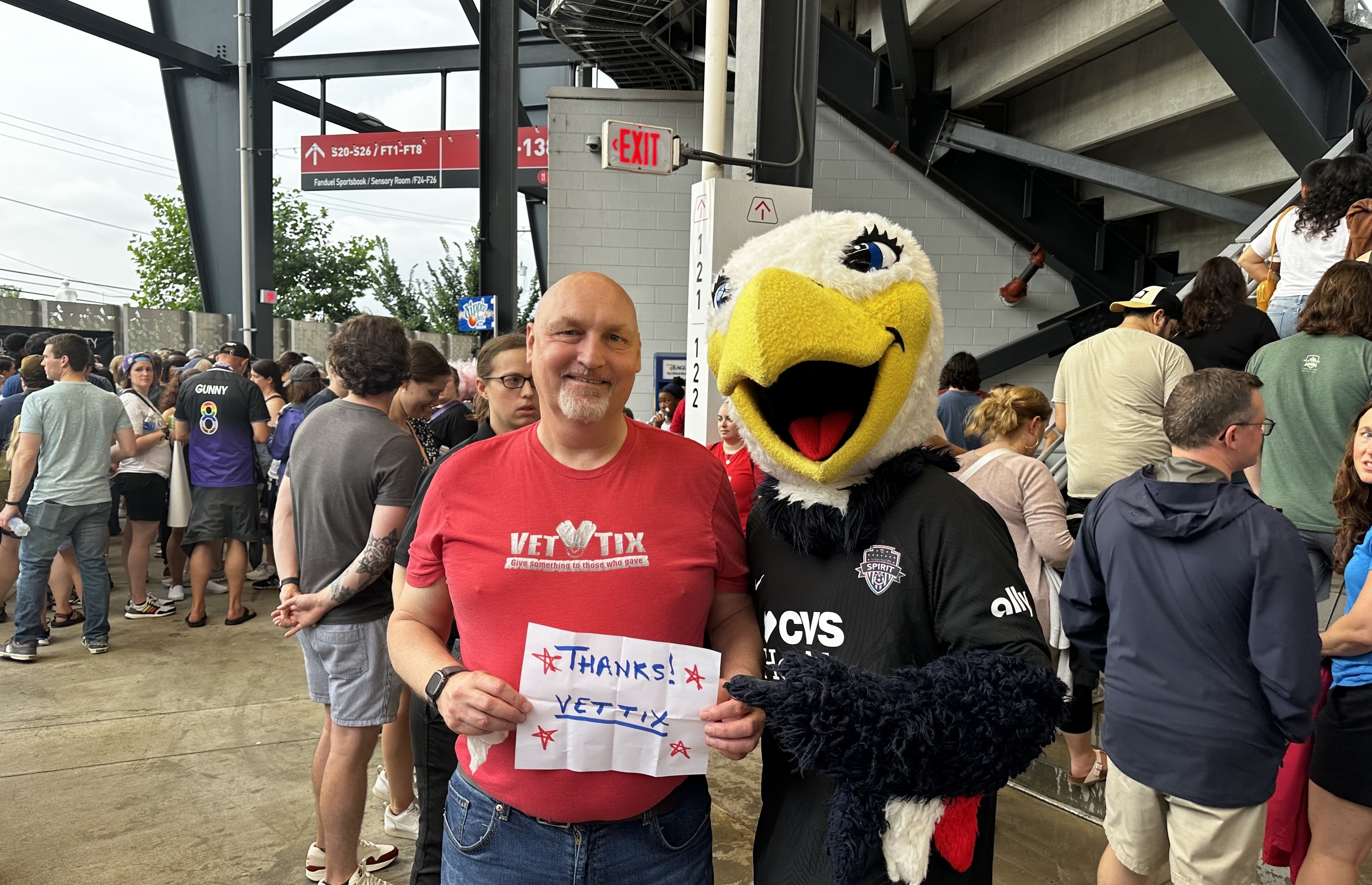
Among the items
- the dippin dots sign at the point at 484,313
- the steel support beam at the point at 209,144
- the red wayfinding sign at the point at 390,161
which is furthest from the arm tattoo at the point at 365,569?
the steel support beam at the point at 209,144

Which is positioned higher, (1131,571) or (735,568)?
(735,568)

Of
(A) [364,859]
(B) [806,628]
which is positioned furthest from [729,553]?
→ (A) [364,859]

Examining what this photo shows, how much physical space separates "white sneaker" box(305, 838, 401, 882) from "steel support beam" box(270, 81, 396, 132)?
14379mm

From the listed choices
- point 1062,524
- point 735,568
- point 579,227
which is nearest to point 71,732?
point 735,568

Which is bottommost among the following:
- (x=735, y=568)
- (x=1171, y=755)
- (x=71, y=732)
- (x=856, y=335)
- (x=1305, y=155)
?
(x=71, y=732)

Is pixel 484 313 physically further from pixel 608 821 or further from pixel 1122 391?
pixel 608 821

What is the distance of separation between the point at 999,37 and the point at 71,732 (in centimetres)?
→ 816

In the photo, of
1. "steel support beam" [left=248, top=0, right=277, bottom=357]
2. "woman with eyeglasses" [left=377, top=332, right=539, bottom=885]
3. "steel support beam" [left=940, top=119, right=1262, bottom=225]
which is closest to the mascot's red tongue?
"woman with eyeglasses" [left=377, top=332, right=539, bottom=885]

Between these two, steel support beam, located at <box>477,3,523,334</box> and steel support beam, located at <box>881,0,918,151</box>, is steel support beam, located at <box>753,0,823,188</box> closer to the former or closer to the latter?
steel support beam, located at <box>881,0,918,151</box>

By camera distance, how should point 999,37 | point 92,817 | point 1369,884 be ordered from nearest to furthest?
point 1369,884, point 92,817, point 999,37

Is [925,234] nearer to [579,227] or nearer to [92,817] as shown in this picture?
[579,227]

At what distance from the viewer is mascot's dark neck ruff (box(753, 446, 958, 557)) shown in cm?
142

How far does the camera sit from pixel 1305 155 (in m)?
5.22

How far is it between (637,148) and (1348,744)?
4011 millimetres
